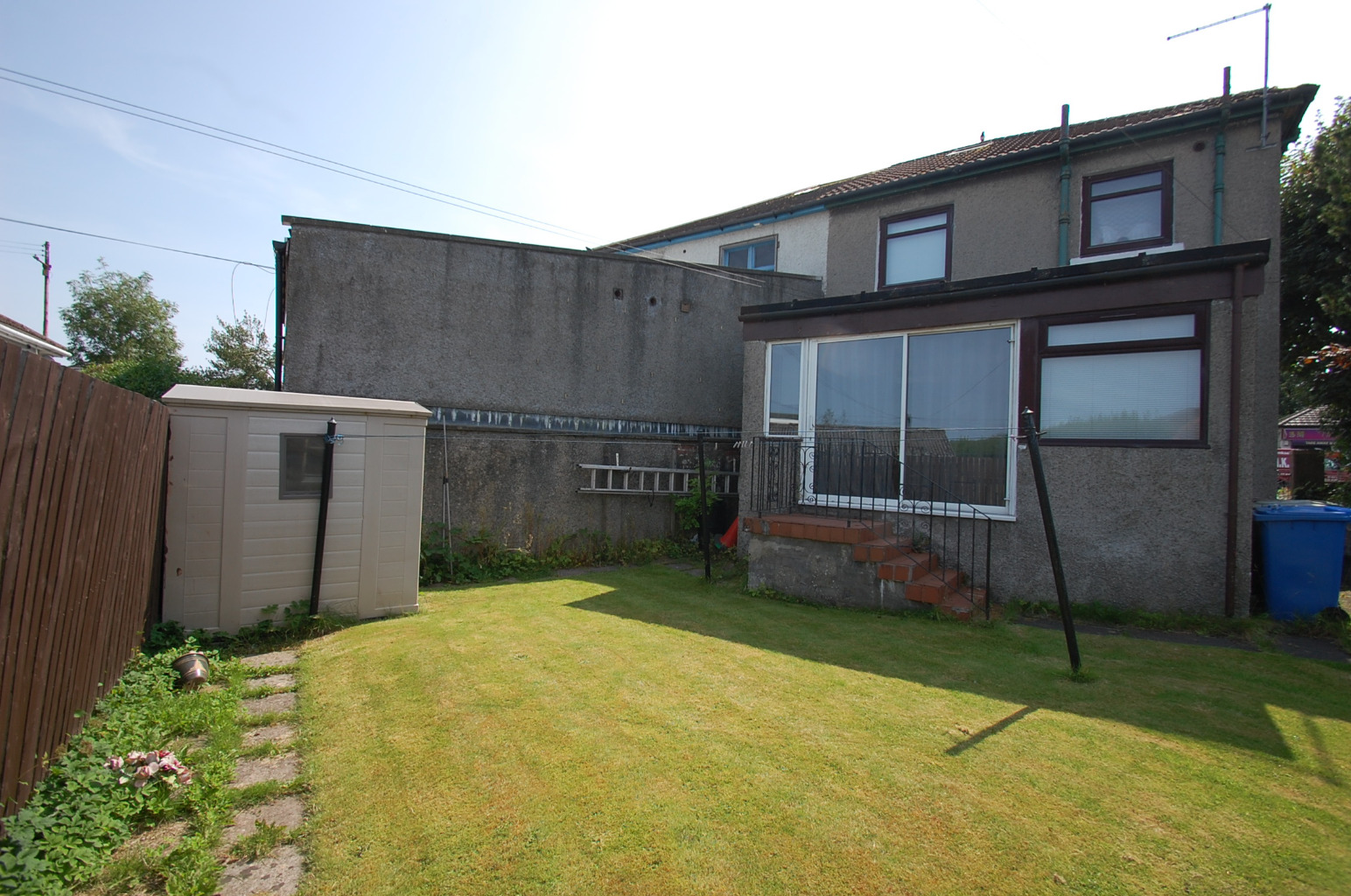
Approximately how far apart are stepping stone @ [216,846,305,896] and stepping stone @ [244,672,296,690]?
2.05 meters

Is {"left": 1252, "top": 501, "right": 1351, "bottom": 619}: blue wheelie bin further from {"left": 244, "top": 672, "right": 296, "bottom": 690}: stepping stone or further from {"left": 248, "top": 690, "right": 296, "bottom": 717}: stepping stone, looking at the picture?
{"left": 244, "top": 672, "right": 296, "bottom": 690}: stepping stone

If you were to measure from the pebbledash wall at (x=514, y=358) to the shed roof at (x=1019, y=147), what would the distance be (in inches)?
137

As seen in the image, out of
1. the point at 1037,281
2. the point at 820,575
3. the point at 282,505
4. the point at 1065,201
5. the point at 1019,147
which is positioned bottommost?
the point at 820,575

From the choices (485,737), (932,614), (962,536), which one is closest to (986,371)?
(962,536)

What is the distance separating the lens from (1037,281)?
21.1ft

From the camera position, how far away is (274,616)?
5.30 meters

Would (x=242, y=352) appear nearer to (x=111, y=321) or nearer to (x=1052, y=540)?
(x=111, y=321)

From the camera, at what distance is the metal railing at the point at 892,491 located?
21.7ft

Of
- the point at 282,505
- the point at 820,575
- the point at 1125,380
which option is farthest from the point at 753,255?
the point at 282,505

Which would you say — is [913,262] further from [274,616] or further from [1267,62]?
[274,616]

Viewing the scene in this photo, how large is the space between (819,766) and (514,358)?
693cm

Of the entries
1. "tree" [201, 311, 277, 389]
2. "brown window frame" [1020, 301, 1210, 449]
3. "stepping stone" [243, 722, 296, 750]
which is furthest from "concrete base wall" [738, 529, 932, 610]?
"tree" [201, 311, 277, 389]

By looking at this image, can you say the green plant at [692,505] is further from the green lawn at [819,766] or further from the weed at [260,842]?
the weed at [260,842]

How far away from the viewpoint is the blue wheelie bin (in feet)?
18.1
